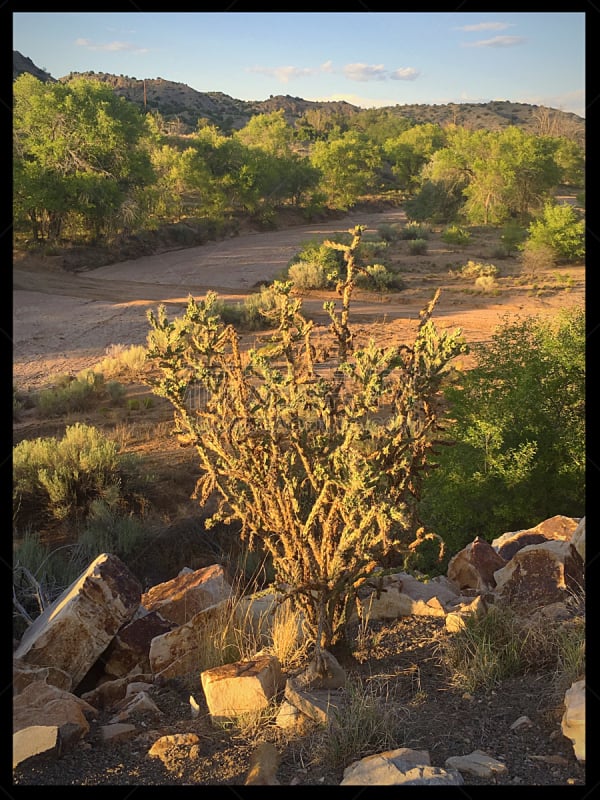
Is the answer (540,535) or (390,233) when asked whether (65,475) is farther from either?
(390,233)

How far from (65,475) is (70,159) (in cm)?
2064

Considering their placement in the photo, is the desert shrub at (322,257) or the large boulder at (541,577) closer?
the large boulder at (541,577)

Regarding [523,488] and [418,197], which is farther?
[418,197]

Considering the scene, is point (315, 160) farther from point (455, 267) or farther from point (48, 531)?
point (48, 531)

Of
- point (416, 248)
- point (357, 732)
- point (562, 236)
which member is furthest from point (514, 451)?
point (416, 248)

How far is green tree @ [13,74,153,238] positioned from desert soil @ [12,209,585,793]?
7.56 feet

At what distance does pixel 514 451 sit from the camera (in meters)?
7.25

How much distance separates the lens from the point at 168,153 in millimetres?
34844

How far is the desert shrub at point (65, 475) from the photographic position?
344 inches

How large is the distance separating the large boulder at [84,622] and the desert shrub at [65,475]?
437 centimetres

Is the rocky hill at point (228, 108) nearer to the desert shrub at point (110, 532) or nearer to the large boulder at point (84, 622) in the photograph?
the desert shrub at point (110, 532)

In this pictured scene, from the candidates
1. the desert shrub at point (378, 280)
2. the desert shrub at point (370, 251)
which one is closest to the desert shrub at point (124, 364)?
the desert shrub at point (378, 280)
